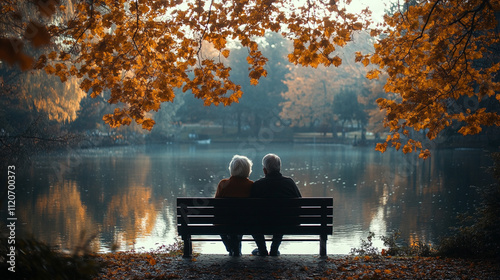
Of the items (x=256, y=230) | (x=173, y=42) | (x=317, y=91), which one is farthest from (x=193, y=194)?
(x=317, y=91)

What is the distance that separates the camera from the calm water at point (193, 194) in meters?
10.5

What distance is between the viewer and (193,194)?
1653cm

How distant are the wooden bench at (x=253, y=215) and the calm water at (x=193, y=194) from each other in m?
2.21

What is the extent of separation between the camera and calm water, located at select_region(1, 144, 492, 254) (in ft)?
34.5

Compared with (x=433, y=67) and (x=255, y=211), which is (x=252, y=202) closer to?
(x=255, y=211)

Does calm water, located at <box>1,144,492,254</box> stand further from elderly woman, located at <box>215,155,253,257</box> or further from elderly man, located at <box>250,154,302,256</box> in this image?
elderly man, located at <box>250,154,302,256</box>

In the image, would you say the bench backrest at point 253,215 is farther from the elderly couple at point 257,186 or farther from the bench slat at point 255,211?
the elderly couple at point 257,186

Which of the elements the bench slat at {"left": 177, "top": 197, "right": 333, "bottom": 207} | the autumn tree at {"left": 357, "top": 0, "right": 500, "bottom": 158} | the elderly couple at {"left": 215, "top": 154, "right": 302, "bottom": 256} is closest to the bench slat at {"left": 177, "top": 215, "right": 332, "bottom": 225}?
the bench slat at {"left": 177, "top": 197, "right": 333, "bottom": 207}

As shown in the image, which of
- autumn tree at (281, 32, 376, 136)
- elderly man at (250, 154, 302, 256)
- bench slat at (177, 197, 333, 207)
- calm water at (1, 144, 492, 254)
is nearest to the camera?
bench slat at (177, 197, 333, 207)

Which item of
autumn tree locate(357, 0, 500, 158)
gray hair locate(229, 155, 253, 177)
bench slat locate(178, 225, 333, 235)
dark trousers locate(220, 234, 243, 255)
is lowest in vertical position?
dark trousers locate(220, 234, 243, 255)

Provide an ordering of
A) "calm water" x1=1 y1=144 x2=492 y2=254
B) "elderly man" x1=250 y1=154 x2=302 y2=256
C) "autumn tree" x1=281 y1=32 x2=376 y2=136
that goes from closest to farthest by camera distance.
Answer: "elderly man" x1=250 y1=154 x2=302 y2=256
"calm water" x1=1 y1=144 x2=492 y2=254
"autumn tree" x1=281 y1=32 x2=376 y2=136

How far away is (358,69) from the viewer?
5688 centimetres

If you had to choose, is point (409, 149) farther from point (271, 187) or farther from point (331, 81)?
point (331, 81)

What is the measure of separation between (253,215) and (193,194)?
10.6 meters
